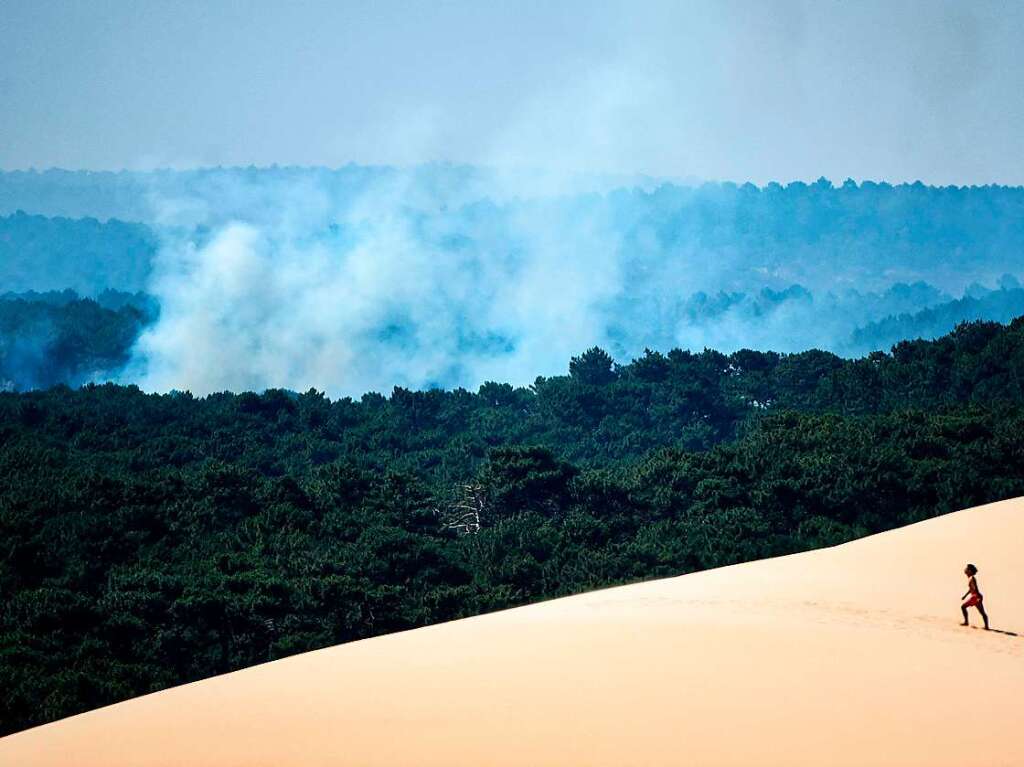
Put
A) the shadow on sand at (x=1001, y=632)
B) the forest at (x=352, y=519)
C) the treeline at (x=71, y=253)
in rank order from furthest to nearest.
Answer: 1. the treeline at (x=71, y=253)
2. the forest at (x=352, y=519)
3. the shadow on sand at (x=1001, y=632)

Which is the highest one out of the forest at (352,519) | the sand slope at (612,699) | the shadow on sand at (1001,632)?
the forest at (352,519)

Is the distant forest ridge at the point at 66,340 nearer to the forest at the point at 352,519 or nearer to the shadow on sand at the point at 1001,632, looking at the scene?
the forest at the point at 352,519

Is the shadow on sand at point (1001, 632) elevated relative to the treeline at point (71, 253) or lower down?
lower down

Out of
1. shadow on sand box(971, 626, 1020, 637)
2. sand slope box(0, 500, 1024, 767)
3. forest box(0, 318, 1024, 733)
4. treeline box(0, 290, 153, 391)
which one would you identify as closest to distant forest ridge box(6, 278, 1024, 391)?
treeline box(0, 290, 153, 391)

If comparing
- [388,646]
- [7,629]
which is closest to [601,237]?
[7,629]

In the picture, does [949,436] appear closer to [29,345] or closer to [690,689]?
[690,689]

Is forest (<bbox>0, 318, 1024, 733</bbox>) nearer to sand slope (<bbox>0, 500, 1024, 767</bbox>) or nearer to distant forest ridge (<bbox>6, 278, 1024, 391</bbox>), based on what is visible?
sand slope (<bbox>0, 500, 1024, 767</bbox>)

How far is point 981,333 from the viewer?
74375mm

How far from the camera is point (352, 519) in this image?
43562mm

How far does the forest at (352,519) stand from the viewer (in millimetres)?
32625

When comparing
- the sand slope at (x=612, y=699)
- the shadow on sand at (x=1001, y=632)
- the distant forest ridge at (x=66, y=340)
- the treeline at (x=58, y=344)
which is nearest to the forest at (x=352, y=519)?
the sand slope at (x=612, y=699)

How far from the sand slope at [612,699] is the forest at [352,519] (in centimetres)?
1257

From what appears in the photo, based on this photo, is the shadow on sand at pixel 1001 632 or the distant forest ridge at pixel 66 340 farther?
the distant forest ridge at pixel 66 340

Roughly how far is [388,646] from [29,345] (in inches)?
4125
